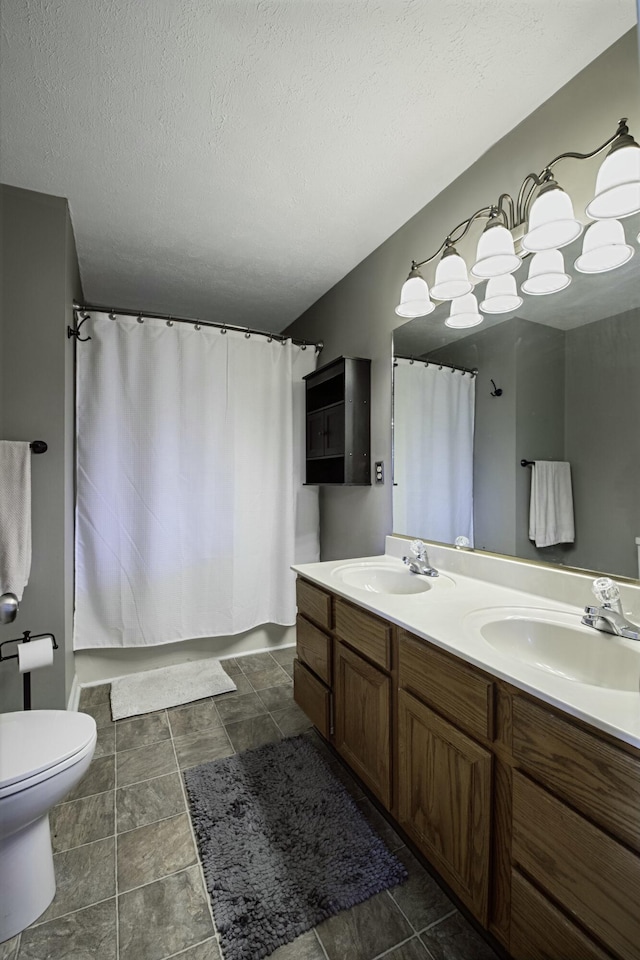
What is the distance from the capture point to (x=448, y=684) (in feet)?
3.49

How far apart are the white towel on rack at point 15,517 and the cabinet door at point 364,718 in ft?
4.39

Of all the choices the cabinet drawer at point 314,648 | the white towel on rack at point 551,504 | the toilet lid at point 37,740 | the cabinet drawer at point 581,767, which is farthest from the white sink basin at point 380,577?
the toilet lid at point 37,740

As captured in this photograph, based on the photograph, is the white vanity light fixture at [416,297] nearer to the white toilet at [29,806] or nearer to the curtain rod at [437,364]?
the curtain rod at [437,364]

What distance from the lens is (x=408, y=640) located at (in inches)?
48.1

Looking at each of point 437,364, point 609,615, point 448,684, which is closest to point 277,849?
point 448,684

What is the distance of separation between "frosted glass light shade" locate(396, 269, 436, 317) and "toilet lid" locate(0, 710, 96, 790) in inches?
76.4

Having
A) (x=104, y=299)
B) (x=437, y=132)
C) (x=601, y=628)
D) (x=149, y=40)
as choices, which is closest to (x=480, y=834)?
A: (x=601, y=628)

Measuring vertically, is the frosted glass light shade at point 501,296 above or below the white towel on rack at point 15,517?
above

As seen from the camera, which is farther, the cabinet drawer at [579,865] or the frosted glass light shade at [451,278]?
the frosted glass light shade at [451,278]

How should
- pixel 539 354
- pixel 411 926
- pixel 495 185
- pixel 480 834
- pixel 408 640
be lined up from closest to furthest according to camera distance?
pixel 480 834, pixel 411 926, pixel 408 640, pixel 539 354, pixel 495 185

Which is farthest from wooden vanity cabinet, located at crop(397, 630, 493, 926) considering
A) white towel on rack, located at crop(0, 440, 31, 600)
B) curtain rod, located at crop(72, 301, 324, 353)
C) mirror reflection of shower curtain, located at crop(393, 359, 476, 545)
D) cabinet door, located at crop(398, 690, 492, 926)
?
curtain rod, located at crop(72, 301, 324, 353)

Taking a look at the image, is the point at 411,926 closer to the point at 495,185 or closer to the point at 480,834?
the point at 480,834

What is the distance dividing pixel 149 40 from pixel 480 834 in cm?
228

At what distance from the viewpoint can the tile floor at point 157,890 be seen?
105 cm
